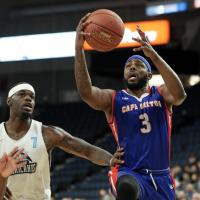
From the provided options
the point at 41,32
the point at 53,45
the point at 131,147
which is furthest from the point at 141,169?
the point at 41,32

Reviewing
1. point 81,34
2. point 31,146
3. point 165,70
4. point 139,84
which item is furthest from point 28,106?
point 165,70

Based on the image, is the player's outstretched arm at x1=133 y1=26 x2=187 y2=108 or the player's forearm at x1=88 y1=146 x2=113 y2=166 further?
the player's forearm at x1=88 y1=146 x2=113 y2=166

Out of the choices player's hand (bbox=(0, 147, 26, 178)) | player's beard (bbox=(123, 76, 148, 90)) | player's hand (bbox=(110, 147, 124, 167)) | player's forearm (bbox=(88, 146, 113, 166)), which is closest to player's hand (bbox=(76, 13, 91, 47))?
player's beard (bbox=(123, 76, 148, 90))

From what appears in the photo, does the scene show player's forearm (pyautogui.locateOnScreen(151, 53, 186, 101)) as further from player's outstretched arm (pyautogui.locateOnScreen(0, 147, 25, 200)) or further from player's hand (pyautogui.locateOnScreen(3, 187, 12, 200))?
player's hand (pyautogui.locateOnScreen(3, 187, 12, 200))

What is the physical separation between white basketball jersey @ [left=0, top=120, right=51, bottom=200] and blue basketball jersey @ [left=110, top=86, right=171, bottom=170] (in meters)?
0.85

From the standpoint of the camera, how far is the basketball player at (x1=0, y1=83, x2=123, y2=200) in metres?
5.49

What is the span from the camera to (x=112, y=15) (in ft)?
17.6

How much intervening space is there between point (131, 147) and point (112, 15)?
4.22ft

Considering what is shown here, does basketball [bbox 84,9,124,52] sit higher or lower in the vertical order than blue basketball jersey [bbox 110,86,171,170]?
higher

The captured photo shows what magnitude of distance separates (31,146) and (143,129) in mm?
1206

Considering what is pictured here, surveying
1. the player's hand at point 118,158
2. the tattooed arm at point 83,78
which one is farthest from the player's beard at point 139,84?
the player's hand at point 118,158

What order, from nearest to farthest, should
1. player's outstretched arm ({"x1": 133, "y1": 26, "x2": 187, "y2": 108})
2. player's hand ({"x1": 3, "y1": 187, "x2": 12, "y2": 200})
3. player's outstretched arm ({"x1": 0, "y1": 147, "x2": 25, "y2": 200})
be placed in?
player's outstretched arm ({"x1": 0, "y1": 147, "x2": 25, "y2": 200}), player's outstretched arm ({"x1": 133, "y1": 26, "x2": 187, "y2": 108}), player's hand ({"x1": 3, "y1": 187, "x2": 12, "y2": 200})

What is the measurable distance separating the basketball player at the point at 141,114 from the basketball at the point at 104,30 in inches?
3.8

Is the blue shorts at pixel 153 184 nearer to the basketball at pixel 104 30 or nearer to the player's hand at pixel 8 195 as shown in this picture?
the player's hand at pixel 8 195
